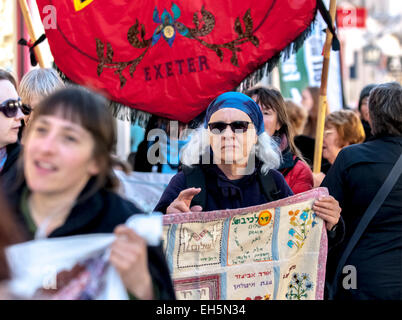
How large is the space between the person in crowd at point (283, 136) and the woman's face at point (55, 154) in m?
2.05

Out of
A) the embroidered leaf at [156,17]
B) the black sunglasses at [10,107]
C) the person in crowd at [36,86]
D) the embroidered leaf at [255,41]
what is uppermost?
the embroidered leaf at [156,17]

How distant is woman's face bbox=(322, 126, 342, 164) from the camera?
5094 mm

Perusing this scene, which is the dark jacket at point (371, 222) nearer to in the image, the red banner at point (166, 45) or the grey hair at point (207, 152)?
the grey hair at point (207, 152)

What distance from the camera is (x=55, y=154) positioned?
188 cm

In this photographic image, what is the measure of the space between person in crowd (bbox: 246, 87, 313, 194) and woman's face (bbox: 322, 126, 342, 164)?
40.9 inches

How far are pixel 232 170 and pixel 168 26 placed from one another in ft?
4.59

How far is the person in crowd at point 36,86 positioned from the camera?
3.61 meters

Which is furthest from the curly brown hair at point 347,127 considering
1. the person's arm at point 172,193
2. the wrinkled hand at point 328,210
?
the person's arm at point 172,193

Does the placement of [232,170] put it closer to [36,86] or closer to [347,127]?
[36,86]

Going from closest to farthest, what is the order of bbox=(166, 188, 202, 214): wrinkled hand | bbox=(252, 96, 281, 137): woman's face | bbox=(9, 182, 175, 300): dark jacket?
bbox=(9, 182, 175, 300): dark jacket < bbox=(166, 188, 202, 214): wrinkled hand < bbox=(252, 96, 281, 137): woman's face

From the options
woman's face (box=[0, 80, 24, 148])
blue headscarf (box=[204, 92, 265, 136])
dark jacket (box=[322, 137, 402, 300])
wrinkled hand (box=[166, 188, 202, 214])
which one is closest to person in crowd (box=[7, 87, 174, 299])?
wrinkled hand (box=[166, 188, 202, 214])

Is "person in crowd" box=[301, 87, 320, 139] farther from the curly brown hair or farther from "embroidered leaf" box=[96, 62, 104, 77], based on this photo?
"embroidered leaf" box=[96, 62, 104, 77]
